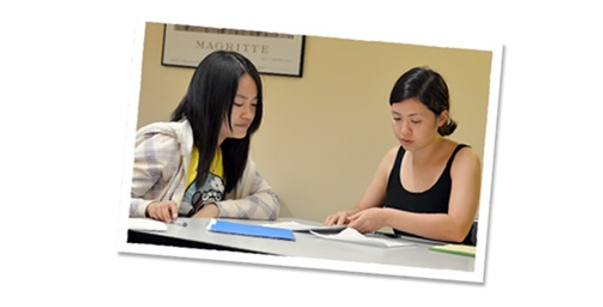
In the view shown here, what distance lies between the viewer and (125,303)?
1.57 m

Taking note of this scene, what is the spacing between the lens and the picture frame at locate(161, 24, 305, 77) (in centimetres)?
179

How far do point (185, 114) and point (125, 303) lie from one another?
0.62m

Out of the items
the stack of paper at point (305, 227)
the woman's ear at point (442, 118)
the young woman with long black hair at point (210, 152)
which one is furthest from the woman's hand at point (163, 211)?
the woman's ear at point (442, 118)

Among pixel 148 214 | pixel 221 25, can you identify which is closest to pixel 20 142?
pixel 148 214

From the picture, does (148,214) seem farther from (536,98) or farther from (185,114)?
(536,98)

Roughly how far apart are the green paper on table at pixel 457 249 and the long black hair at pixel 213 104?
0.64m

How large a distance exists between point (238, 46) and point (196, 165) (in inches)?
13.0

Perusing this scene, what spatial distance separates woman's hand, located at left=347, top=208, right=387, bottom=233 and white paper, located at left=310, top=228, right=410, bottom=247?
0.06 meters

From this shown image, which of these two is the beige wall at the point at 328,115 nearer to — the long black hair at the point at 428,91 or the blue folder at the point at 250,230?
the long black hair at the point at 428,91

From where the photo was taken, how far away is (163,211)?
5.86ft

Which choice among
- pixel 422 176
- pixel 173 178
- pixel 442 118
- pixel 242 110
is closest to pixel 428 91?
pixel 442 118

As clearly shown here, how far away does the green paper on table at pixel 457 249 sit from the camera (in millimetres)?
1658

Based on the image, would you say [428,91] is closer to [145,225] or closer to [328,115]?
[328,115]

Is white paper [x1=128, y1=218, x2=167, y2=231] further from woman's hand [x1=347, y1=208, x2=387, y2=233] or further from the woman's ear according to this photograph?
the woman's ear
